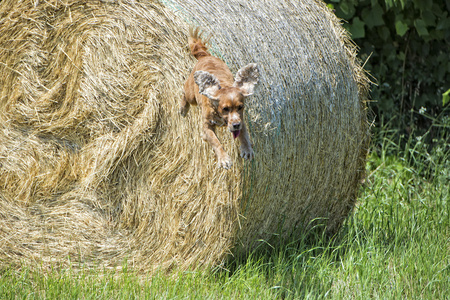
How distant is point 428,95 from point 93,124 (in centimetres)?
467

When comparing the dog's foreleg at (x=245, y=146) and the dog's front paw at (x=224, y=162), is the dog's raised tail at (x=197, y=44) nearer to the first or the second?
the dog's foreleg at (x=245, y=146)

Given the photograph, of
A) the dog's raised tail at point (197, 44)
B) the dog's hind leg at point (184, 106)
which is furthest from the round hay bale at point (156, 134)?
the dog's hind leg at point (184, 106)

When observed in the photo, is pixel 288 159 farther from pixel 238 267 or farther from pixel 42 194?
pixel 42 194

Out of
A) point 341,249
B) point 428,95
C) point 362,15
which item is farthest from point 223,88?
point 428,95

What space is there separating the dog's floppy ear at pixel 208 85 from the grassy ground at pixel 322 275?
1592mm

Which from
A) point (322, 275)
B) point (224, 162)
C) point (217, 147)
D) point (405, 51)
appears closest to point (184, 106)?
point (217, 147)

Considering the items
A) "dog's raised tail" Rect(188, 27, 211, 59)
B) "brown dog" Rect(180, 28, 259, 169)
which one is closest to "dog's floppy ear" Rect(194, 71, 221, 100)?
"brown dog" Rect(180, 28, 259, 169)

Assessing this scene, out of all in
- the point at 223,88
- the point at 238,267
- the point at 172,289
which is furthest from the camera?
the point at 238,267

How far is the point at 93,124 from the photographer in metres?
4.95

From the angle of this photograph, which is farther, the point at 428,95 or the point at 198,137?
the point at 428,95

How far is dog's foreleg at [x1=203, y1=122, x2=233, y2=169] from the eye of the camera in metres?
3.24

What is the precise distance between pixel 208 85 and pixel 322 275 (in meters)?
2.03

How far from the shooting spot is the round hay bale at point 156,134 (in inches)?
176

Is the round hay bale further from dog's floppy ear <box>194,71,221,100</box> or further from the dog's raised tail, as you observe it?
dog's floppy ear <box>194,71,221,100</box>
